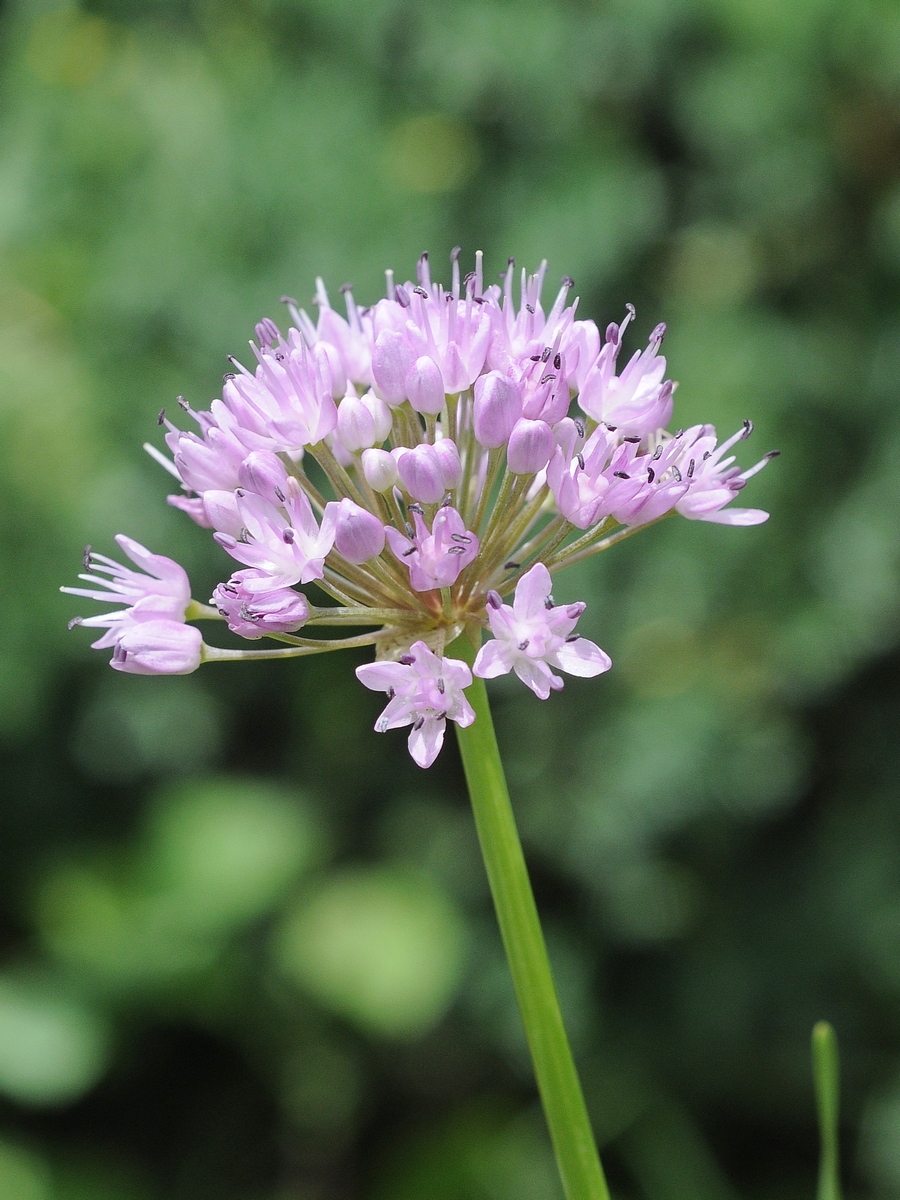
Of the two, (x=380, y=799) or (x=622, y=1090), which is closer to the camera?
(x=622, y=1090)

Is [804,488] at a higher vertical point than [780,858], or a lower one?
higher

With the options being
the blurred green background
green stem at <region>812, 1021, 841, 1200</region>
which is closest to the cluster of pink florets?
green stem at <region>812, 1021, 841, 1200</region>

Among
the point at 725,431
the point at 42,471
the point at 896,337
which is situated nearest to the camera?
the point at 725,431

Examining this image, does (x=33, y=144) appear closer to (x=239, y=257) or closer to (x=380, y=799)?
(x=239, y=257)

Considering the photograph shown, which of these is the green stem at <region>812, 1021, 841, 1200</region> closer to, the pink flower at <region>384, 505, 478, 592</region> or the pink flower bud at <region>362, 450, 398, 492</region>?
the pink flower at <region>384, 505, 478, 592</region>

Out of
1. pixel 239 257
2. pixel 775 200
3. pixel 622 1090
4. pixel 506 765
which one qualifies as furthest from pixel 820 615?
pixel 239 257

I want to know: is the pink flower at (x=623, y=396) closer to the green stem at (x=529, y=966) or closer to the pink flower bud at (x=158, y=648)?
the green stem at (x=529, y=966)

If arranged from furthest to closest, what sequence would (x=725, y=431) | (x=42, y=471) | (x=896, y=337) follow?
(x=42, y=471)
(x=896, y=337)
(x=725, y=431)

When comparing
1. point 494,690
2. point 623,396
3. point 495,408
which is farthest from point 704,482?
point 494,690
